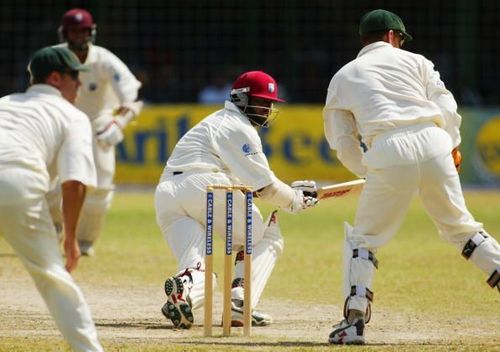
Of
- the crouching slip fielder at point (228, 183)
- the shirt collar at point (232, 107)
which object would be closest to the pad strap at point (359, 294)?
the crouching slip fielder at point (228, 183)

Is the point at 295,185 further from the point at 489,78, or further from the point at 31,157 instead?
the point at 489,78

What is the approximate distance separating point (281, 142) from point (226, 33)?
122 inches

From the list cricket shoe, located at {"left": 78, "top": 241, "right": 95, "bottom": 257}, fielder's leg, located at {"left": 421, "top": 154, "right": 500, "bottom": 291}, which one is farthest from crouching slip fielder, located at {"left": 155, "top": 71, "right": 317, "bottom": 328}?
cricket shoe, located at {"left": 78, "top": 241, "right": 95, "bottom": 257}

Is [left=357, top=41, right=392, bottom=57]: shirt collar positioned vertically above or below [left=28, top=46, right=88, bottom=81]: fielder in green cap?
below

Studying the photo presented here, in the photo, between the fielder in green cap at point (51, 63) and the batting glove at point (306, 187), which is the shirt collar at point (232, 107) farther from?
the fielder in green cap at point (51, 63)

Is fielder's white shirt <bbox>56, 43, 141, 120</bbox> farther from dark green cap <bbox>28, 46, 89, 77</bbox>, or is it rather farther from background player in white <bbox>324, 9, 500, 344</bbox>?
dark green cap <bbox>28, 46, 89, 77</bbox>

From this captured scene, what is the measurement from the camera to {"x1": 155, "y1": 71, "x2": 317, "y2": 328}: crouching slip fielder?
7.70 metres

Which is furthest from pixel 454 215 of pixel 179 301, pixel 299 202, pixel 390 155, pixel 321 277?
pixel 321 277

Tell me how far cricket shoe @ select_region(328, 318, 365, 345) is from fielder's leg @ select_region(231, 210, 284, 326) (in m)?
0.77

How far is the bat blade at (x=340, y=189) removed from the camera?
26.9 ft

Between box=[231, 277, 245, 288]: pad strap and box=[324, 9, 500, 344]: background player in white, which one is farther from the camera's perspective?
box=[231, 277, 245, 288]: pad strap

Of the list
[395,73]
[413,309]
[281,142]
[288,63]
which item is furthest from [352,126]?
[288,63]

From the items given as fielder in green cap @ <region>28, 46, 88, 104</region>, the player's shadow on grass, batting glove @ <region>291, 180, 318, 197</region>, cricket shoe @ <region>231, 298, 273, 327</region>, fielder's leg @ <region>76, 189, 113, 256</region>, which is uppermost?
fielder in green cap @ <region>28, 46, 88, 104</region>

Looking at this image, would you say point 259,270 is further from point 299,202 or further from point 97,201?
point 97,201
